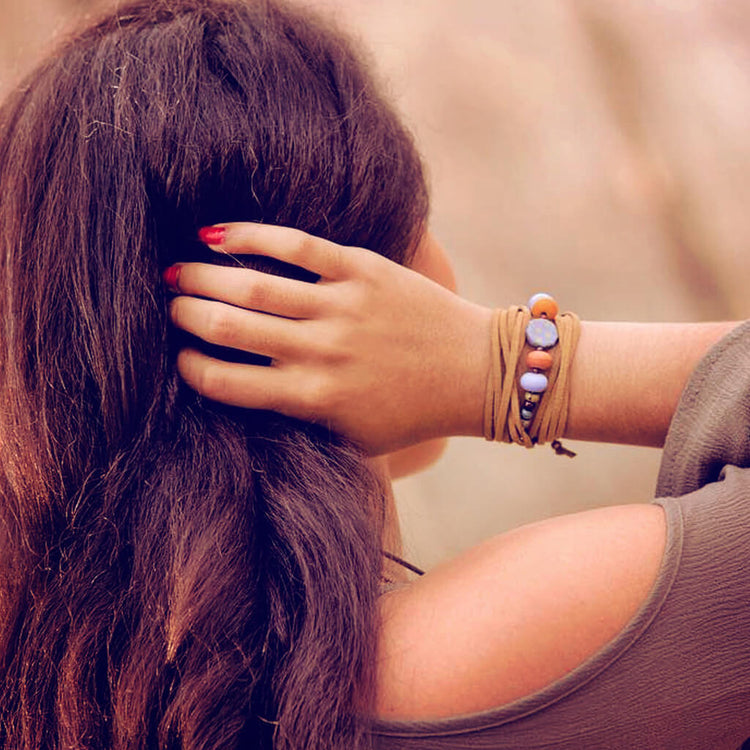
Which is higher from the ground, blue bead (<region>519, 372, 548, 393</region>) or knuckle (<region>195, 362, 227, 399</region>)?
blue bead (<region>519, 372, 548, 393</region>)

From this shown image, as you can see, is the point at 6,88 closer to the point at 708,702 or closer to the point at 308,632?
the point at 308,632

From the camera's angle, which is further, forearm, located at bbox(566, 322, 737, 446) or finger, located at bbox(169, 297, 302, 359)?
forearm, located at bbox(566, 322, 737, 446)

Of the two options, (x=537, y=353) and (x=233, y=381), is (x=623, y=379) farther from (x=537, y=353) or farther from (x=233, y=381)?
(x=233, y=381)

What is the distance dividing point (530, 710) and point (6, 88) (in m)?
0.76

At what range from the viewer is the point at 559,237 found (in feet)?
6.40

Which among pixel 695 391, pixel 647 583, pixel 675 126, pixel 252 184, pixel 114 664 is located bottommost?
pixel 114 664

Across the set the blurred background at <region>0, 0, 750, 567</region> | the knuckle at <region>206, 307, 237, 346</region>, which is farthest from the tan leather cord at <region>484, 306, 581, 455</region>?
the blurred background at <region>0, 0, 750, 567</region>

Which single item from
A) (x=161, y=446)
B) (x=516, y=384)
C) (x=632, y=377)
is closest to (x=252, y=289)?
(x=161, y=446)

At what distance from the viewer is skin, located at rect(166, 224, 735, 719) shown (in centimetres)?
58

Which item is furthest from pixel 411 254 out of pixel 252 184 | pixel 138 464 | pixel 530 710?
pixel 530 710

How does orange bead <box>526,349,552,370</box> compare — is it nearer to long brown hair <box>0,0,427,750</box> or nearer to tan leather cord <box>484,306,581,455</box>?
tan leather cord <box>484,306,581,455</box>

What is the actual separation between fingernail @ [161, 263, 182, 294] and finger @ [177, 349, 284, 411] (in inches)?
2.2

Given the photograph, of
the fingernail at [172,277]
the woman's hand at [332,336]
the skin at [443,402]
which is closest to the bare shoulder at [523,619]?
the skin at [443,402]

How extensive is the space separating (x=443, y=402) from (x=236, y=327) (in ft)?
0.68
